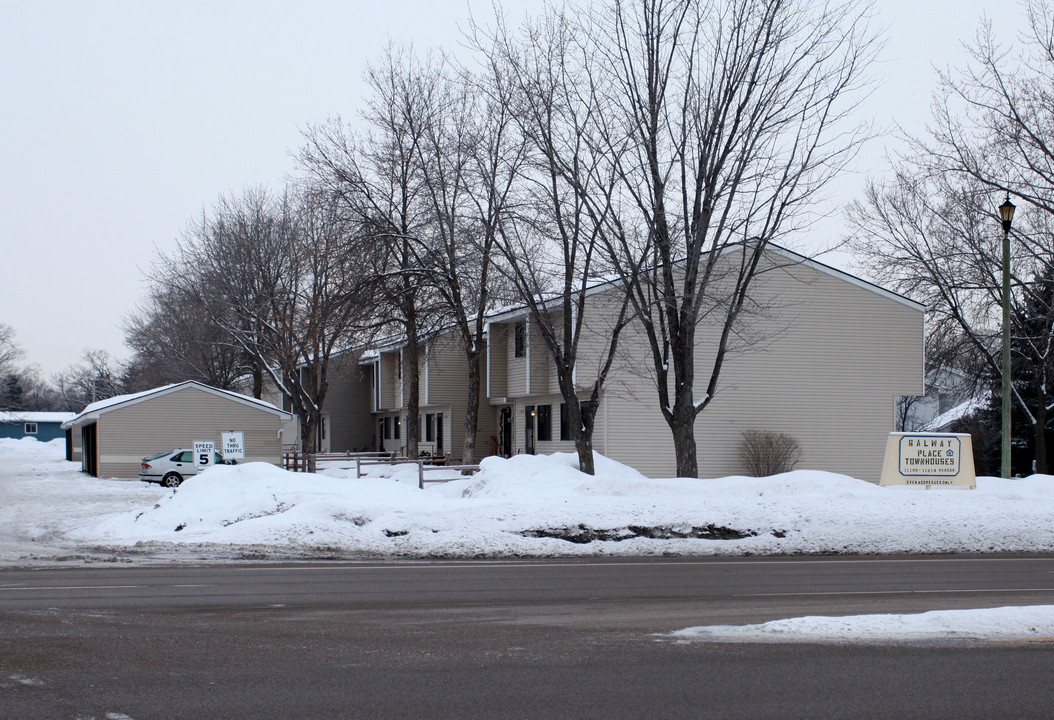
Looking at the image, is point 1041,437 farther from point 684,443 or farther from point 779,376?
point 684,443

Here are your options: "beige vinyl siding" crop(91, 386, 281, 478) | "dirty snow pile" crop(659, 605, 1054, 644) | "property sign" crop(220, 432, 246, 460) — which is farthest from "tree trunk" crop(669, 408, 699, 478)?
"beige vinyl siding" crop(91, 386, 281, 478)

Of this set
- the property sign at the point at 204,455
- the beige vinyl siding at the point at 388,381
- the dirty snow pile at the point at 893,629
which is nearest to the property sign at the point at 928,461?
the dirty snow pile at the point at 893,629

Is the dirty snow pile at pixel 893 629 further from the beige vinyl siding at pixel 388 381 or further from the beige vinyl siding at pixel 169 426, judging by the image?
the beige vinyl siding at pixel 388 381

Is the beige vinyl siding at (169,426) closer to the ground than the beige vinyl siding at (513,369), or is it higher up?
closer to the ground

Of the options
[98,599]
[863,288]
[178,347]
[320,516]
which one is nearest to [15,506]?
[320,516]

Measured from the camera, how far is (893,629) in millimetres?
9523

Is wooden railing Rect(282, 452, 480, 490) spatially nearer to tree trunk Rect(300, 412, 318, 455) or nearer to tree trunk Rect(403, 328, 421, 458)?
tree trunk Rect(403, 328, 421, 458)

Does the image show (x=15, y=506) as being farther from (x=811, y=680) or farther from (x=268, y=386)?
(x=268, y=386)

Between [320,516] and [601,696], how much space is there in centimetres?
1277

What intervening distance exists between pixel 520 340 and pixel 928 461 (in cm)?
1930

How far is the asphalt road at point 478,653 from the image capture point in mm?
6934

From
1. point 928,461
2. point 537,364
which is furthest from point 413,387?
point 928,461

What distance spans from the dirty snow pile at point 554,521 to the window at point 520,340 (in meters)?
15.0

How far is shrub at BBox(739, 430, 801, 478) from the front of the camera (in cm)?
3456
